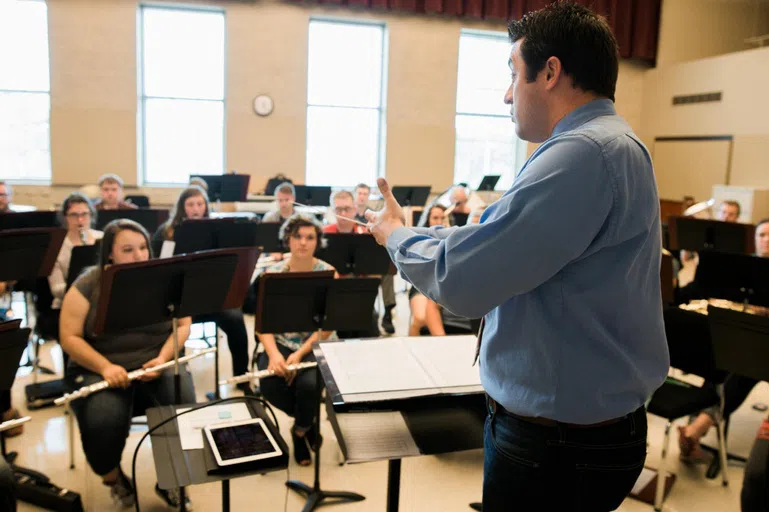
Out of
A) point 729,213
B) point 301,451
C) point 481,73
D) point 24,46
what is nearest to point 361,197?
point 729,213

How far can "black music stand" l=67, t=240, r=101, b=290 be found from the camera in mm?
3820

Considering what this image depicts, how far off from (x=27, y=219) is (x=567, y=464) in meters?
4.71

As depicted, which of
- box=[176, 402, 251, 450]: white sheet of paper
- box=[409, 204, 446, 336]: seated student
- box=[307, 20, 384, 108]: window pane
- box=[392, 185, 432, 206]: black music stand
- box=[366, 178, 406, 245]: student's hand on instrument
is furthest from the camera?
box=[307, 20, 384, 108]: window pane

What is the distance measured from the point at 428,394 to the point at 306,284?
4.43 ft

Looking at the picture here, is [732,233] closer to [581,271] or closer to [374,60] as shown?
[581,271]

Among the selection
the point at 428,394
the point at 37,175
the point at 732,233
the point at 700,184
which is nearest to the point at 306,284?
the point at 428,394

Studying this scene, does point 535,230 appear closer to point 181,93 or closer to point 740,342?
point 740,342

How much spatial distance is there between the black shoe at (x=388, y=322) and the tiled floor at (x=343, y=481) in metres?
2.17

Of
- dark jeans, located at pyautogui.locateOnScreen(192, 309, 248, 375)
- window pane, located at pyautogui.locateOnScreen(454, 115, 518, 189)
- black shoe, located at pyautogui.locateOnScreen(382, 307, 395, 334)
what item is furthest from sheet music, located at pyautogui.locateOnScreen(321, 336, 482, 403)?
window pane, located at pyautogui.locateOnScreen(454, 115, 518, 189)

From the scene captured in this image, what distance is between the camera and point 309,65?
33.3 feet

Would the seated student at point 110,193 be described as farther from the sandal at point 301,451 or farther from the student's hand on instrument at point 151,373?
the sandal at point 301,451

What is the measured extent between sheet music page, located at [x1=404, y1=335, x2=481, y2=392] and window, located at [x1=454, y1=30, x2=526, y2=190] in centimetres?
880

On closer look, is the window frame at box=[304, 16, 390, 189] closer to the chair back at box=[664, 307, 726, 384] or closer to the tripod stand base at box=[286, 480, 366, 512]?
the chair back at box=[664, 307, 726, 384]

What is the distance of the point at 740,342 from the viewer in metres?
2.71
